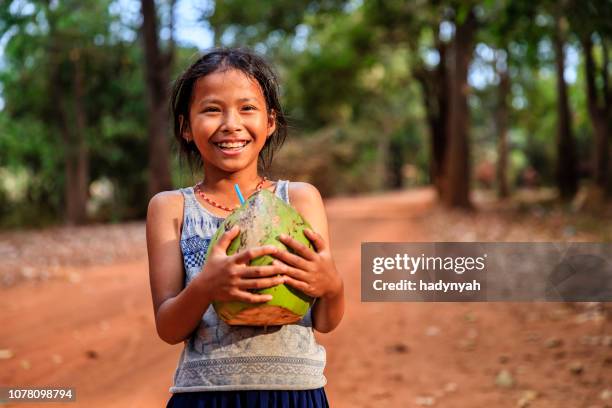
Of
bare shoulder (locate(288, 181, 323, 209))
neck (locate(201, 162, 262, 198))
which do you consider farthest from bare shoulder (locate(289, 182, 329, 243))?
neck (locate(201, 162, 262, 198))

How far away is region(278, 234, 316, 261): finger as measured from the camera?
49.6 inches

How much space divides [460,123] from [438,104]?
422 centimetres

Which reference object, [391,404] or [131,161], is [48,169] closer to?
[131,161]

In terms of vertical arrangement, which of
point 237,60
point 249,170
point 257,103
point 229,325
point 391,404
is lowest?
point 391,404

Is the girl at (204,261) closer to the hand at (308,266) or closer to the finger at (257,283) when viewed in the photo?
the hand at (308,266)

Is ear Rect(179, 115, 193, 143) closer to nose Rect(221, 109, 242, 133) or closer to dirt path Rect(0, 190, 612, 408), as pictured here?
nose Rect(221, 109, 242, 133)

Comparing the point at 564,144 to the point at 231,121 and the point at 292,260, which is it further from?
the point at 292,260

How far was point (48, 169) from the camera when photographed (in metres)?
17.3

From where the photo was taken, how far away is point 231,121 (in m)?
1.47

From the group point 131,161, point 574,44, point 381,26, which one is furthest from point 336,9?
point 131,161

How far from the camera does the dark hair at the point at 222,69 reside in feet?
5.03

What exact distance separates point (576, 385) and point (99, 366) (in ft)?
9.75

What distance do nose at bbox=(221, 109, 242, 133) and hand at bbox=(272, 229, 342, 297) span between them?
33cm

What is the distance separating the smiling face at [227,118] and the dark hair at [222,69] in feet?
0.08
